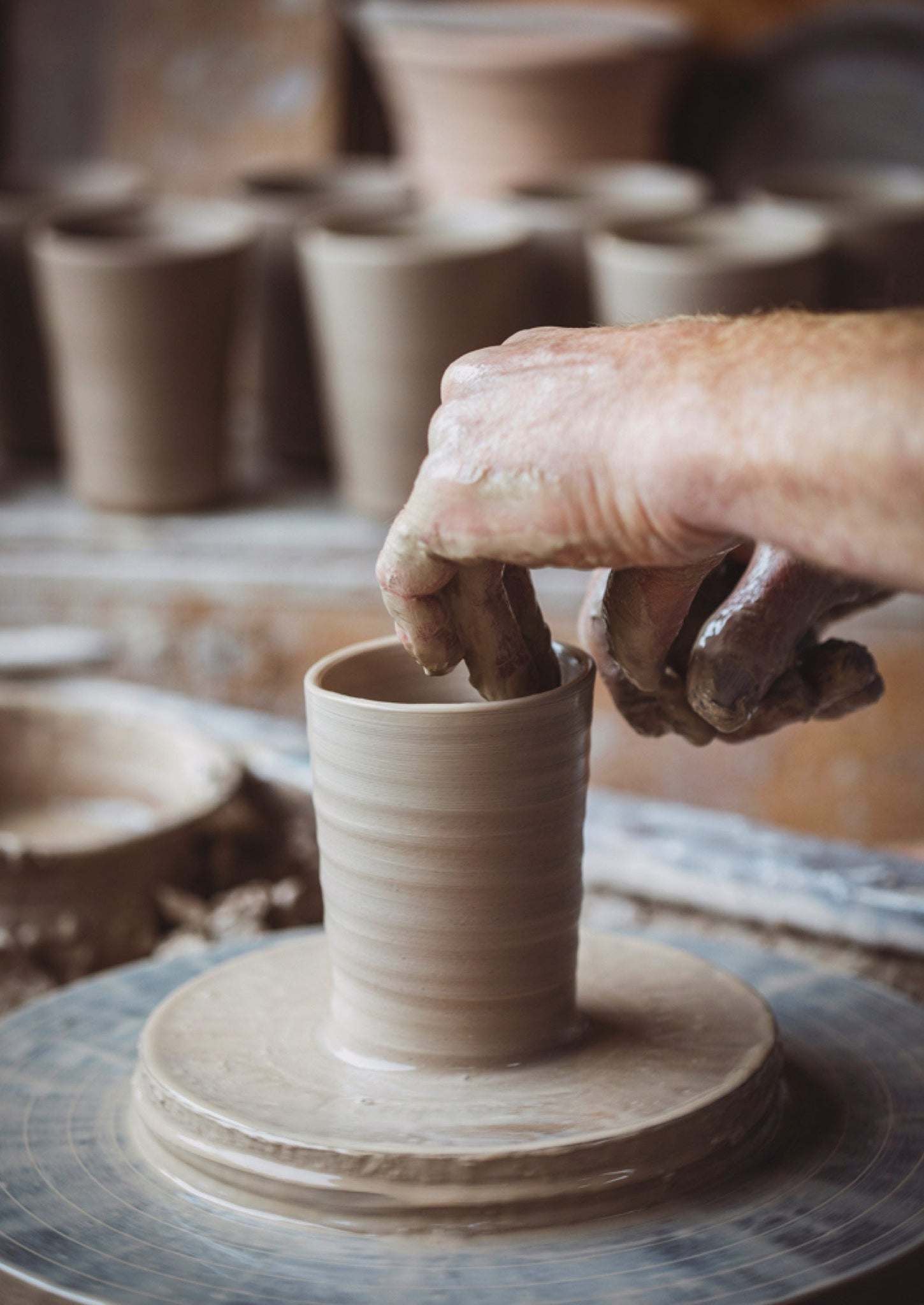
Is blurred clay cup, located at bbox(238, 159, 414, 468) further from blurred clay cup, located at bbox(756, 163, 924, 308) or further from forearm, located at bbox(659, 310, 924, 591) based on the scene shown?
forearm, located at bbox(659, 310, 924, 591)

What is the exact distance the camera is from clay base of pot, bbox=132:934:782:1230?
1.03 m

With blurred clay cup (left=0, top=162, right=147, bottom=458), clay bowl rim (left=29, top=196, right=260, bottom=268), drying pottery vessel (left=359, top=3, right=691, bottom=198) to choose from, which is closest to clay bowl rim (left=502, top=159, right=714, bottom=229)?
drying pottery vessel (left=359, top=3, right=691, bottom=198)

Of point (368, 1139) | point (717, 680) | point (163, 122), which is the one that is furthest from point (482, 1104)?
point (163, 122)

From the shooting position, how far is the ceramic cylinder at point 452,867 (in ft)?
3.56

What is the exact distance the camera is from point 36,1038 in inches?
51.9

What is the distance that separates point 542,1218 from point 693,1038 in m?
0.20

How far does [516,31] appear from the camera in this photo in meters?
4.41

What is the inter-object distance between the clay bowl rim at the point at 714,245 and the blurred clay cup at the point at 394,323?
0.67 feet

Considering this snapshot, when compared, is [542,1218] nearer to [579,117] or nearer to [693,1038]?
[693,1038]

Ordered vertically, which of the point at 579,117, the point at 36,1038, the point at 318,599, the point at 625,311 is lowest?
the point at 318,599

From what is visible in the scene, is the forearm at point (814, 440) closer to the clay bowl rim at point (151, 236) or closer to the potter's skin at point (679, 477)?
the potter's skin at point (679, 477)

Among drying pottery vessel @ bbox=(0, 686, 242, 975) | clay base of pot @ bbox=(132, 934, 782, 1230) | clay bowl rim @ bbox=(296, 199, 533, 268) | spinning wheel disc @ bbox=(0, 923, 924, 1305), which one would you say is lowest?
drying pottery vessel @ bbox=(0, 686, 242, 975)

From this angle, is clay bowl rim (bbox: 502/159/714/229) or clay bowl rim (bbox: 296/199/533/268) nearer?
clay bowl rim (bbox: 296/199/533/268)

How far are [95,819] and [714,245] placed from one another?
1719 mm
